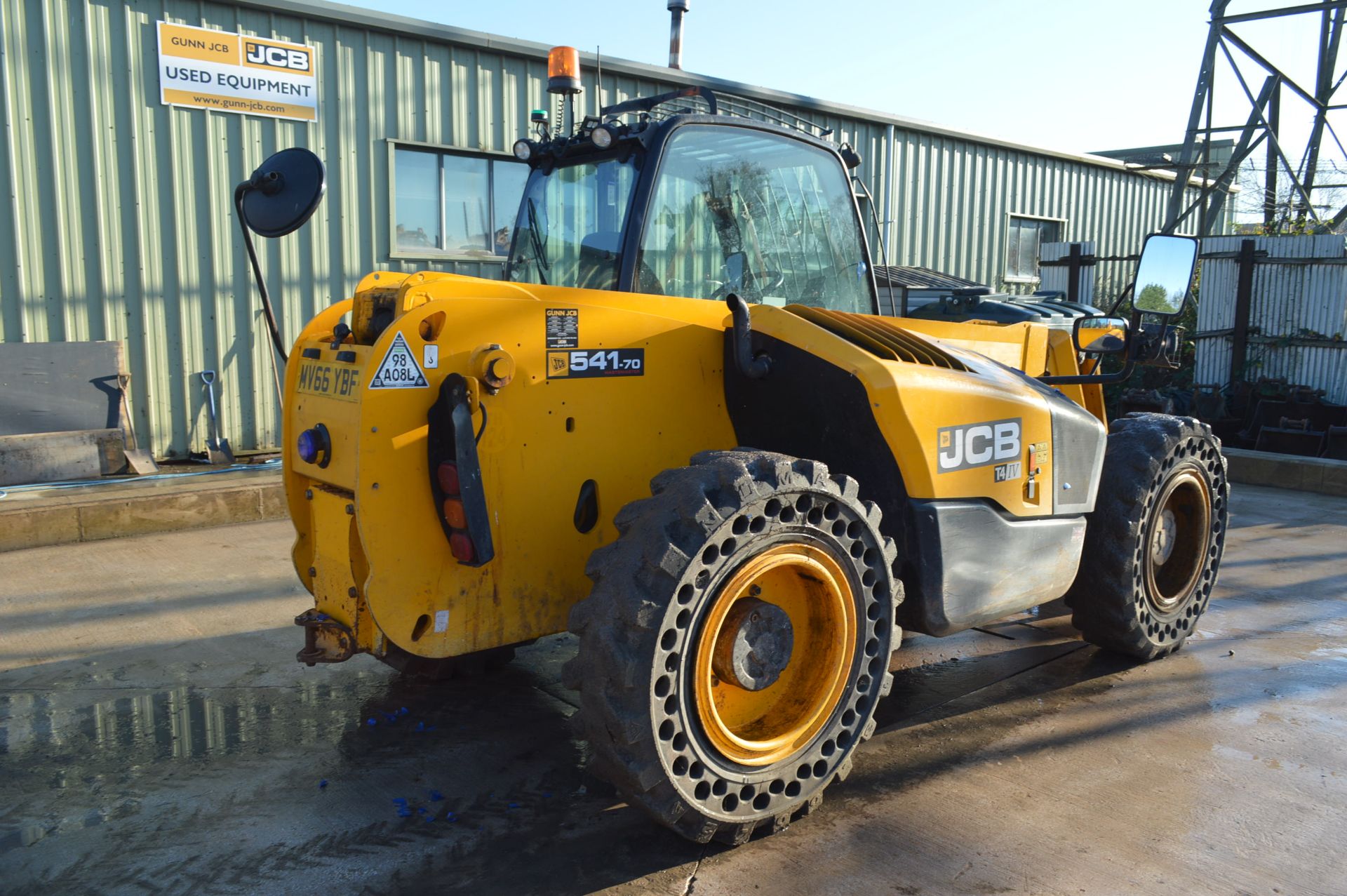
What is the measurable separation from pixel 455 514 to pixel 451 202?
8.01m

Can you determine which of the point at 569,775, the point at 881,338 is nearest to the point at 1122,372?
the point at 881,338

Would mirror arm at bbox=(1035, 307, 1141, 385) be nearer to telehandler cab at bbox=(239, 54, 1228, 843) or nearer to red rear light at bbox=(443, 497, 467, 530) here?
telehandler cab at bbox=(239, 54, 1228, 843)

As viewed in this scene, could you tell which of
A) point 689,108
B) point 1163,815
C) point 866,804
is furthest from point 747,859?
point 689,108

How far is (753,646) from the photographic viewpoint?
3.14m

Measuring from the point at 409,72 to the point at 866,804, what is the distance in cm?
879

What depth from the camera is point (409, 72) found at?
9.95 m

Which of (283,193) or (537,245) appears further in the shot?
(537,245)

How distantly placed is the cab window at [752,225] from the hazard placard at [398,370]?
1.06 m

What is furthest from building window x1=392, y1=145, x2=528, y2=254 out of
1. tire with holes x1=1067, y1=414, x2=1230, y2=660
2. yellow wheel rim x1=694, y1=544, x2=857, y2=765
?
yellow wheel rim x1=694, y1=544, x2=857, y2=765

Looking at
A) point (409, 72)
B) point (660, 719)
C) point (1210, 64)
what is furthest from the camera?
point (1210, 64)

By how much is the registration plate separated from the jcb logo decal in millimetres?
1975

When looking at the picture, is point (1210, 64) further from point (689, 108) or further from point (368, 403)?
point (368, 403)

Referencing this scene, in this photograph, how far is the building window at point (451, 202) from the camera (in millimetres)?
10141

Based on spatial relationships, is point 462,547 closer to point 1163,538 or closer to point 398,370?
point 398,370
